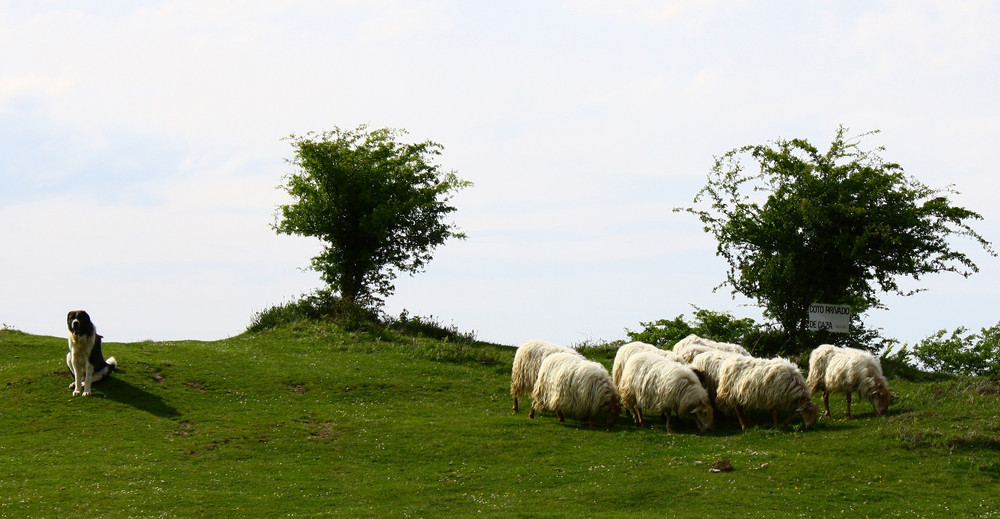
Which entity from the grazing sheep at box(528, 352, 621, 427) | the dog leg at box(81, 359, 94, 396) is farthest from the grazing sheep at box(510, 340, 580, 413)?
the dog leg at box(81, 359, 94, 396)

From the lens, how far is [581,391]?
23.8 m

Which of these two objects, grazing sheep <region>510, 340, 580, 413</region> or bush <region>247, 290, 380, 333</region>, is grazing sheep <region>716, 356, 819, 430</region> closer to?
grazing sheep <region>510, 340, 580, 413</region>

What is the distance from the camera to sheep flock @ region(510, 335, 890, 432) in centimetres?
2311

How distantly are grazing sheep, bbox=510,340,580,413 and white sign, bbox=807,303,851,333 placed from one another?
47.9ft

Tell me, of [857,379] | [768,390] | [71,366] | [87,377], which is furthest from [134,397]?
[857,379]

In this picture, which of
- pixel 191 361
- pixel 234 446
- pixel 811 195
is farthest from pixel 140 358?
pixel 811 195

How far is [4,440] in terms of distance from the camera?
22844 mm

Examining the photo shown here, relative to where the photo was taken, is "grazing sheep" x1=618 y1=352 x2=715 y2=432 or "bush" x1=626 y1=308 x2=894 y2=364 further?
"bush" x1=626 y1=308 x2=894 y2=364

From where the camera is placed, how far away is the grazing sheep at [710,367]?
81.9ft

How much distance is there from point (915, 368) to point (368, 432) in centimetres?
2415

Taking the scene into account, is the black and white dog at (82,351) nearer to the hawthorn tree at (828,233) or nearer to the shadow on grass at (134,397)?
the shadow on grass at (134,397)

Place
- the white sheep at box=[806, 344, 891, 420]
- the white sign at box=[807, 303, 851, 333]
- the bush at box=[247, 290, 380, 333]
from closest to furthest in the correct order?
the white sheep at box=[806, 344, 891, 420], the white sign at box=[807, 303, 851, 333], the bush at box=[247, 290, 380, 333]

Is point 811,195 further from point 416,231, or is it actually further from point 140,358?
point 140,358

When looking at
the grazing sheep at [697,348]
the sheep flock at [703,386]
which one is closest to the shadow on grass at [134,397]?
the sheep flock at [703,386]
